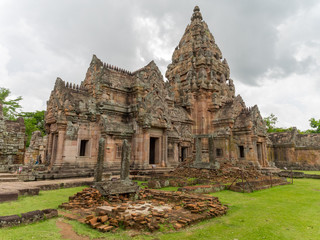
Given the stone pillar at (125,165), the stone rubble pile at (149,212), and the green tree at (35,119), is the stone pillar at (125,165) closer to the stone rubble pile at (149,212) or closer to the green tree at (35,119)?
the stone rubble pile at (149,212)

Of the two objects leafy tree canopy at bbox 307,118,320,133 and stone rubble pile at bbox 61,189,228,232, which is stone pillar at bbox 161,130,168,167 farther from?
leafy tree canopy at bbox 307,118,320,133

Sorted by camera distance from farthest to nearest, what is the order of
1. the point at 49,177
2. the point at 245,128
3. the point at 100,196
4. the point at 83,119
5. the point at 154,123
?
the point at 245,128
the point at 154,123
the point at 83,119
the point at 49,177
the point at 100,196

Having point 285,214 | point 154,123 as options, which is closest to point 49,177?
point 154,123

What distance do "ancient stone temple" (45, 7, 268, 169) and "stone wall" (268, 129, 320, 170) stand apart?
296 inches

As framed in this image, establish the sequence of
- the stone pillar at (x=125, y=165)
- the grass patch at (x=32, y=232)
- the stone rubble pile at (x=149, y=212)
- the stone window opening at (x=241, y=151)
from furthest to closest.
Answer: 1. the stone window opening at (x=241, y=151)
2. the stone pillar at (x=125, y=165)
3. the stone rubble pile at (x=149, y=212)
4. the grass patch at (x=32, y=232)

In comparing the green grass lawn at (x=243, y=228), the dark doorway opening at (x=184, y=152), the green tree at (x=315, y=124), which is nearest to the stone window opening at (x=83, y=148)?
the green grass lawn at (x=243, y=228)

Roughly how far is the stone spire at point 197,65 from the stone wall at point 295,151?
9.84m

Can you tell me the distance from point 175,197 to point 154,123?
952 cm

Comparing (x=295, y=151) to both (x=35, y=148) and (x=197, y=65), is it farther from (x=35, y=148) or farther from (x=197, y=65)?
(x=35, y=148)

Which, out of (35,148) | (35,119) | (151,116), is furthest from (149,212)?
(35,119)

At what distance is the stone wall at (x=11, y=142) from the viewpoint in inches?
640

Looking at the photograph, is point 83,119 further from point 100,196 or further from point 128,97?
point 100,196

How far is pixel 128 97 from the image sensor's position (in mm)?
17844

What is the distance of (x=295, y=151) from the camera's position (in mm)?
26906
